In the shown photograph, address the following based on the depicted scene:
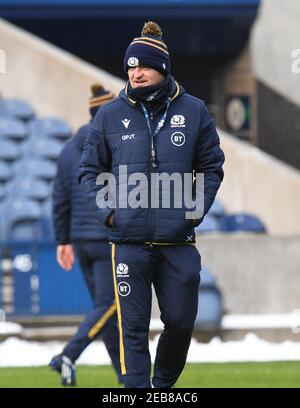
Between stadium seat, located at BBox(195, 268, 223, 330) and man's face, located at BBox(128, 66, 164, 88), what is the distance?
240 inches

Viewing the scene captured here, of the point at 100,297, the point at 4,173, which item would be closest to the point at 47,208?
the point at 4,173

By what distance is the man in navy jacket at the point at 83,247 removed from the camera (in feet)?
33.9

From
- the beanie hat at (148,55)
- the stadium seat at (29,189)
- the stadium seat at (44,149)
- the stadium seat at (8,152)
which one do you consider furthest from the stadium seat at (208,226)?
the beanie hat at (148,55)

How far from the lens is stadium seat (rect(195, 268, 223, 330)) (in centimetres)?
1418

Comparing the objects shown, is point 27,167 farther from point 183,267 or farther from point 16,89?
point 183,267

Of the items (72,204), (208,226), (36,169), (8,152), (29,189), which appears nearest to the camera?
(72,204)

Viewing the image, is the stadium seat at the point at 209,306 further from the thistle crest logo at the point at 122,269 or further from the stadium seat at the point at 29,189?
the thistle crest logo at the point at 122,269

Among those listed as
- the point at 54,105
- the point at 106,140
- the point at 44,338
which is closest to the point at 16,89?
the point at 54,105

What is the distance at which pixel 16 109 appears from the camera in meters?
19.2

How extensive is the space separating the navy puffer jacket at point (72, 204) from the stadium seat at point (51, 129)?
7.69m

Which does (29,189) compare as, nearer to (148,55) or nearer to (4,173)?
(4,173)

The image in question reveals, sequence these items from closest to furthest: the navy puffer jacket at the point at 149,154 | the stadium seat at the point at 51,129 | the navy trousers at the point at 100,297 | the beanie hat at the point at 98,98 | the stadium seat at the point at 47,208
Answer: the navy puffer jacket at the point at 149,154
the navy trousers at the point at 100,297
the beanie hat at the point at 98,98
the stadium seat at the point at 47,208
the stadium seat at the point at 51,129

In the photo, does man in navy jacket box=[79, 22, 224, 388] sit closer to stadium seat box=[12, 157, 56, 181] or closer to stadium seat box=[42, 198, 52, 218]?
stadium seat box=[42, 198, 52, 218]

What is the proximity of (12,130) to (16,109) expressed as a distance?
69cm
